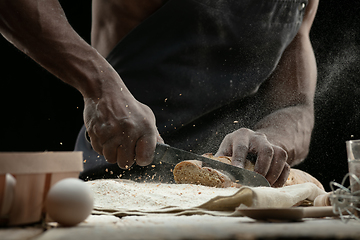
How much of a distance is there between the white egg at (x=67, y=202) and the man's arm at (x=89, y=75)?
23.9 inches

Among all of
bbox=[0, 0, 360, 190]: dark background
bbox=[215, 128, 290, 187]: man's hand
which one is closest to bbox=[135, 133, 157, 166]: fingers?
bbox=[215, 128, 290, 187]: man's hand

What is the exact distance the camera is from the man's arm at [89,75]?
1.12 meters

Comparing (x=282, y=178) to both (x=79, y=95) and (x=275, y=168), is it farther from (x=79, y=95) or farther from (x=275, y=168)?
(x=79, y=95)

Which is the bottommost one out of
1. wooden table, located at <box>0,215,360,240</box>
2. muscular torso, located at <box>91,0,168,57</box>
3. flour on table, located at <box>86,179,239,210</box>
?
flour on table, located at <box>86,179,239,210</box>

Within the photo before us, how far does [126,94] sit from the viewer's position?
1.16 metres

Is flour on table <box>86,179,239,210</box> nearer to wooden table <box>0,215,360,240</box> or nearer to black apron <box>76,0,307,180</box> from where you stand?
wooden table <box>0,215,360,240</box>

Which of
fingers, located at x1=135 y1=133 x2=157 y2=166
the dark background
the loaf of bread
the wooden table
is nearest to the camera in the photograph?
the wooden table

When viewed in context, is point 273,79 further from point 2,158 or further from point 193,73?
point 2,158

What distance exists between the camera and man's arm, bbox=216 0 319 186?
4.66ft

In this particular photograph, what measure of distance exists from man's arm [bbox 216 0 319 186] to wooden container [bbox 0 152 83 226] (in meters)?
0.97

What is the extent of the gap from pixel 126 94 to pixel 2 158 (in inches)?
29.4

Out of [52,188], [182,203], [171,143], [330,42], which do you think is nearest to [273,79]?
[330,42]

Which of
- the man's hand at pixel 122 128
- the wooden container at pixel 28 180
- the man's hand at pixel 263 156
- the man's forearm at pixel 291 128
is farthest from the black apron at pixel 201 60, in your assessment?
the wooden container at pixel 28 180

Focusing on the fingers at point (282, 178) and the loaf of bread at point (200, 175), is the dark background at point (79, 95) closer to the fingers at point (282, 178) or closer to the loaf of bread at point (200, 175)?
the fingers at point (282, 178)
